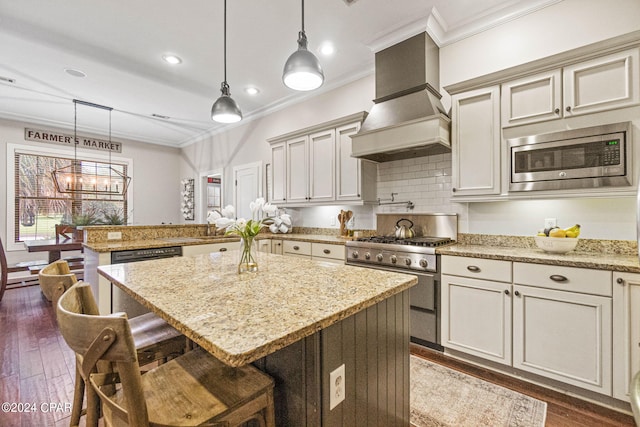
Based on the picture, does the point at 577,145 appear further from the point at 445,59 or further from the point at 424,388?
the point at 424,388

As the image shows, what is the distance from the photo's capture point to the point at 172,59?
343cm

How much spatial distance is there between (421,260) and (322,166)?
5.97 feet

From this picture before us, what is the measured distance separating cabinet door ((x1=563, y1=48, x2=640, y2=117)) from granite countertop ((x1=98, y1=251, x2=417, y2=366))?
188 centimetres

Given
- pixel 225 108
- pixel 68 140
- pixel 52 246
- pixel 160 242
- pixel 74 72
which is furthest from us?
pixel 68 140

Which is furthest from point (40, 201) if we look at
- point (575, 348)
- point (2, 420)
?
point (575, 348)

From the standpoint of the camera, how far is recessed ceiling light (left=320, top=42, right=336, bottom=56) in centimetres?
312

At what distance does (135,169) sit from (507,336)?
7.27 metres

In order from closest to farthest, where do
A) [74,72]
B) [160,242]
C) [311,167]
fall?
[160,242], [74,72], [311,167]

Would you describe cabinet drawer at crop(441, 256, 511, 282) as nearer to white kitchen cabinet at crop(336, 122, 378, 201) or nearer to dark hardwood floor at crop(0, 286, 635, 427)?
dark hardwood floor at crop(0, 286, 635, 427)

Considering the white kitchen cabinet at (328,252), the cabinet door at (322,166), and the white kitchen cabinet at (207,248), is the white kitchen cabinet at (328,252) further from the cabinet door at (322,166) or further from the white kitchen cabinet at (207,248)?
the white kitchen cabinet at (207,248)

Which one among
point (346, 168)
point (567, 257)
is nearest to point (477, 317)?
point (567, 257)

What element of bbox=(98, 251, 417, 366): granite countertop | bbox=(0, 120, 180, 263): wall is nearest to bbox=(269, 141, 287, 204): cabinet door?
bbox=(98, 251, 417, 366): granite countertop

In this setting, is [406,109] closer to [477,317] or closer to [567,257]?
[567,257]

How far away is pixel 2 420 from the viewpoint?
1.75m
